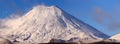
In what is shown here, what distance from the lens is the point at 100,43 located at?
44.5 m

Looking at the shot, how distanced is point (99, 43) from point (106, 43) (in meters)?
0.92

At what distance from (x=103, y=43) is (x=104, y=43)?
13 centimetres

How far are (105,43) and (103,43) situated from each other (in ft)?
1.00

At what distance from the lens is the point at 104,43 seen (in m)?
44.6

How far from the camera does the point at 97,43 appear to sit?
4447 centimetres

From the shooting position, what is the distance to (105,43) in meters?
44.4

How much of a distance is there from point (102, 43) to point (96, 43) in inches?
31.9

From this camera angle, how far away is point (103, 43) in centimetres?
4459

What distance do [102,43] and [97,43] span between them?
2.18 ft

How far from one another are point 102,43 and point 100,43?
0.87 feet

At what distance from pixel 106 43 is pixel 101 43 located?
66cm

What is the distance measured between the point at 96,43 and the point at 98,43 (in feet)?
1.12

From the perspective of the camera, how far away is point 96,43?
4441 cm
